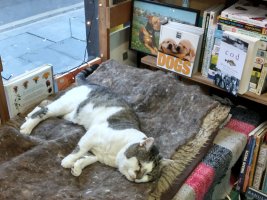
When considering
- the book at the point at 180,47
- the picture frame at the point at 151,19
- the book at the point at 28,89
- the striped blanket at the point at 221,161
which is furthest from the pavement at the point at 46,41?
the striped blanket at the point at 221,161

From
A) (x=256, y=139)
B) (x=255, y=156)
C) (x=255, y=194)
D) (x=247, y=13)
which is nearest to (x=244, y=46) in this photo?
(x=247, y=13)

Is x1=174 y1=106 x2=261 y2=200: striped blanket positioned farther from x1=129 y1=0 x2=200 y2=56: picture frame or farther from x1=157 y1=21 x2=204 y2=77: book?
x1=129 y1=0 x2=200 y2=56: picture frame

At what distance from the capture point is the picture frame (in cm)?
201

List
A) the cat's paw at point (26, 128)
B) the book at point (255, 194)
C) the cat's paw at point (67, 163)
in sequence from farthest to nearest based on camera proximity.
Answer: the book at point (255, 194) < the cat's paw at point (26, 128) < the cat's paw at point (67, 163)

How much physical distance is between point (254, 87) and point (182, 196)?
74 cm

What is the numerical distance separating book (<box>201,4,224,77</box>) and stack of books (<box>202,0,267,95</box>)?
26 mm

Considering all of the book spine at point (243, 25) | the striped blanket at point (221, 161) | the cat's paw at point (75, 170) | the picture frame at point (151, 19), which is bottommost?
the striped blanket at point (221, 161)

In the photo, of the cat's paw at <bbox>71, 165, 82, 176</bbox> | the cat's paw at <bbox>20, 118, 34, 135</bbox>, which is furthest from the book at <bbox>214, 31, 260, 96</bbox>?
the cat's paw at <bbox>20, 118, 34, 135</bbox>

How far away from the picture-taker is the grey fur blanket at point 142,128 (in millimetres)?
1340

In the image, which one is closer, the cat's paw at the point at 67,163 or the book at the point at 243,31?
the cat's paw at the point at 67,163

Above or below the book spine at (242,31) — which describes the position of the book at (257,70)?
below

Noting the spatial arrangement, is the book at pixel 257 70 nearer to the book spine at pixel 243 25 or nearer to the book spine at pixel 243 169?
the book spine at pixel 243 25

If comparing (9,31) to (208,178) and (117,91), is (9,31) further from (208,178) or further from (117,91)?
(208,178)

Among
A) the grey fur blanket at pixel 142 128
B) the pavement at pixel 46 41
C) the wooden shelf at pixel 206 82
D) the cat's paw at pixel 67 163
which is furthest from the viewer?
the pavement at pixel 46 41
